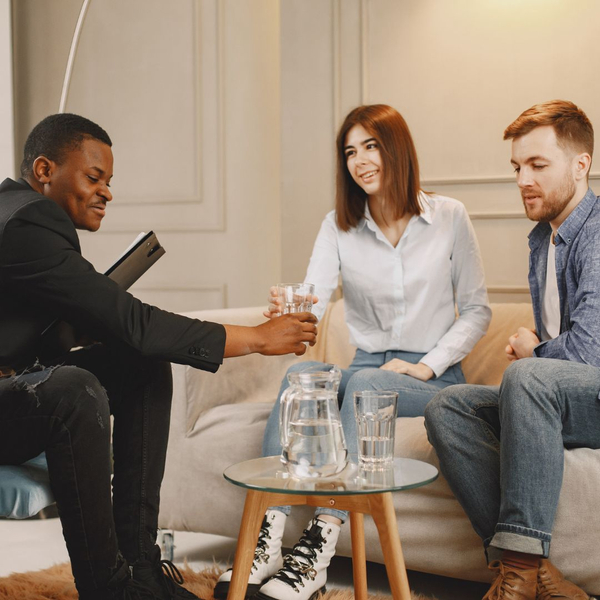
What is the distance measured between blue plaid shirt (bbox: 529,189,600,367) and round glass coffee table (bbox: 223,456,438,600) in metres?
0.52

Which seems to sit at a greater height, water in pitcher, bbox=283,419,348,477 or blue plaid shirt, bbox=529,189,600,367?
blue plaid shirt, bbox=529,189,600,367

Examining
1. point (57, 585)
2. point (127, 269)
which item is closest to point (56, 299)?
point (127, 269)

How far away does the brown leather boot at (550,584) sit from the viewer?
155 cm

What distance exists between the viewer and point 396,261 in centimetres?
226

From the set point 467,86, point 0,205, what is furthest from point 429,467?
point 467,86

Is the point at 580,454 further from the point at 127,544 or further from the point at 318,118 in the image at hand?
the point at 318,118

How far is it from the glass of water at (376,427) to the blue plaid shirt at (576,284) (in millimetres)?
553

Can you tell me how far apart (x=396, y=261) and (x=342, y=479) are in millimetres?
1078

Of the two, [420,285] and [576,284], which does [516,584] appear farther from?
[420,285]

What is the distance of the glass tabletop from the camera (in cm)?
121

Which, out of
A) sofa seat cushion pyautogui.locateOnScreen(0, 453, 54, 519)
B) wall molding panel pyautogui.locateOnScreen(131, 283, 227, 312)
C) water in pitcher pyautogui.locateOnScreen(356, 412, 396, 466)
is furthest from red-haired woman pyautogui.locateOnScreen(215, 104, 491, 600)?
wall molding panel pyautogui.locateOnScreen(131, 283, 227, 312)

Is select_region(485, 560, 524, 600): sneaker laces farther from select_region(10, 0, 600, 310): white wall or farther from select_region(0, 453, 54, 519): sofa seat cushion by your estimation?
select_region(10, 0, 600, 310): white wall

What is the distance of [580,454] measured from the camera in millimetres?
1662

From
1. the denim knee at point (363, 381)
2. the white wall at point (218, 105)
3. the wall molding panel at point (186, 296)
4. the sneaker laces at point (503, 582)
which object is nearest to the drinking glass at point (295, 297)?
the denim knee at point (363, 381)
